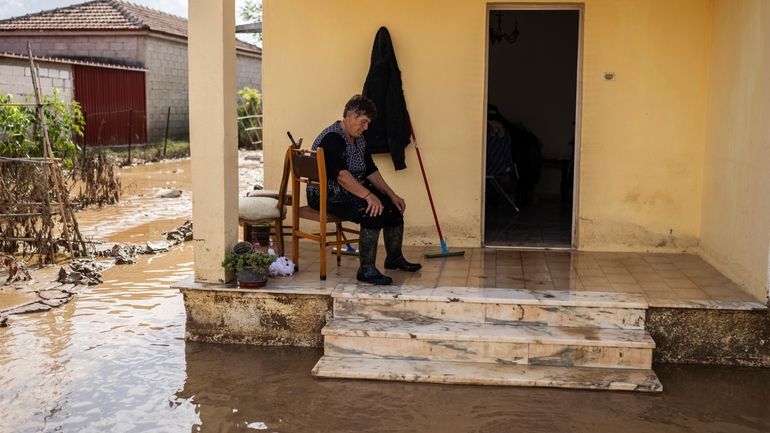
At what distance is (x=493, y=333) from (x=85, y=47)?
1973cm

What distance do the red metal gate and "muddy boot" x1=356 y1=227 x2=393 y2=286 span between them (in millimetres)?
13485

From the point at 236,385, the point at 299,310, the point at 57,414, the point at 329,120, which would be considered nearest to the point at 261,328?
the point at 299,310

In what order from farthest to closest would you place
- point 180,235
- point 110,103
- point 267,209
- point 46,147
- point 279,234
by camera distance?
point 110,103
point 180,235
point 46,147
point 279,234
point 267,209

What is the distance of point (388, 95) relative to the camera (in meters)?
7.47

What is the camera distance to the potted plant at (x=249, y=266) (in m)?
5.81

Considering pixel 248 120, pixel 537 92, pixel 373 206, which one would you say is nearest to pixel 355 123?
pixel 373 206

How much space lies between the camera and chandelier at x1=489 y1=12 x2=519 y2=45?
11672 millimetres

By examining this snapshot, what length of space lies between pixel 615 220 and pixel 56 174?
17.4 ft

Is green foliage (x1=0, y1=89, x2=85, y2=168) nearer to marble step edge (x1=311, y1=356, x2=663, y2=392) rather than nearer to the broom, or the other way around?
the broom

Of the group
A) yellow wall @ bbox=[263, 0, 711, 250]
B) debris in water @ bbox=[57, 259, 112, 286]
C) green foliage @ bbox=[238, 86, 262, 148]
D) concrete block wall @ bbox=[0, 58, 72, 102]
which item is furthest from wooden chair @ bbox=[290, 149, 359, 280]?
green foliage @ bbox=[238, 86, 262, 148]

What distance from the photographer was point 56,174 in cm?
812

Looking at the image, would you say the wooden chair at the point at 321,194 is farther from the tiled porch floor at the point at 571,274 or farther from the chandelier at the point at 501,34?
the chandelier at the point at 501,34

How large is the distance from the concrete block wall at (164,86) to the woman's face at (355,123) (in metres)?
16.3

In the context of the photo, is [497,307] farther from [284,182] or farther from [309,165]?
[284,182]
